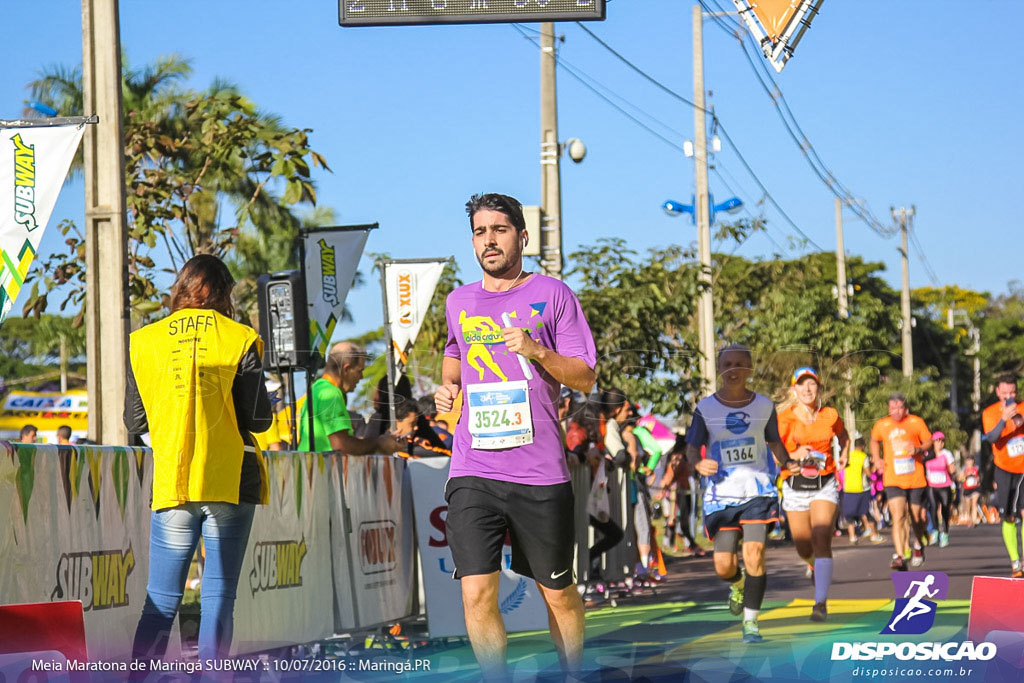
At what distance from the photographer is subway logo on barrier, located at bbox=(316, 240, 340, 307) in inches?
444

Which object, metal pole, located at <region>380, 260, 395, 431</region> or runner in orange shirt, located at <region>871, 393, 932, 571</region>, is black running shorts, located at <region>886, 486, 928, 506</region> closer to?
runner in orange shirt, located at <region>871, 393, 932, 571</region>

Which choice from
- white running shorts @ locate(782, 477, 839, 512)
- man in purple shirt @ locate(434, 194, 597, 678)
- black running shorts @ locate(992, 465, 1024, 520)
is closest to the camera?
man in purple shirt @ locate(434, 194, 597, 678)

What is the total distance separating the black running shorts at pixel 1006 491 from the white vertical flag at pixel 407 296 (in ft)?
17.8

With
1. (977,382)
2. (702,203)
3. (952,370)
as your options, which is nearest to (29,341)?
(702,203)

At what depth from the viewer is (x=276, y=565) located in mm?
8008

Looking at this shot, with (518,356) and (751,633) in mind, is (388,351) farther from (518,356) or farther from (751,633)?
(518,356)

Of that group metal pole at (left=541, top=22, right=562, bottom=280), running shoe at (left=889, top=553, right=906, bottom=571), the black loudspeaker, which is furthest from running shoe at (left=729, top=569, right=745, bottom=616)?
metal pole at (left=541, top=22, right=562, bottom=280)

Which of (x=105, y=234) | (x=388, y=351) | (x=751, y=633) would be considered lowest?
(x=751, y=633)

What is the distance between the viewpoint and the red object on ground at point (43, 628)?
4.70 meters

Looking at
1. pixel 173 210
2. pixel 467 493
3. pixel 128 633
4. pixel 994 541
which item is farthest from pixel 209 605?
pixel 994 541

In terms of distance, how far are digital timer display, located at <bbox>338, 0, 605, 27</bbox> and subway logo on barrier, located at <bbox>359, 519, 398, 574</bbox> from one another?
3.22m

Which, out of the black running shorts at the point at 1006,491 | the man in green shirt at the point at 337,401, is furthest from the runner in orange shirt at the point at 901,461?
the man in green shirt at the point at 337,401

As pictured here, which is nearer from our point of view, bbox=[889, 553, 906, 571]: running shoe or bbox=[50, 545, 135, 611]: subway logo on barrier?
bbox=[50, 545, 135, 611]: subway logo on barrier

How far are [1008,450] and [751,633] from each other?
16.9 feet
